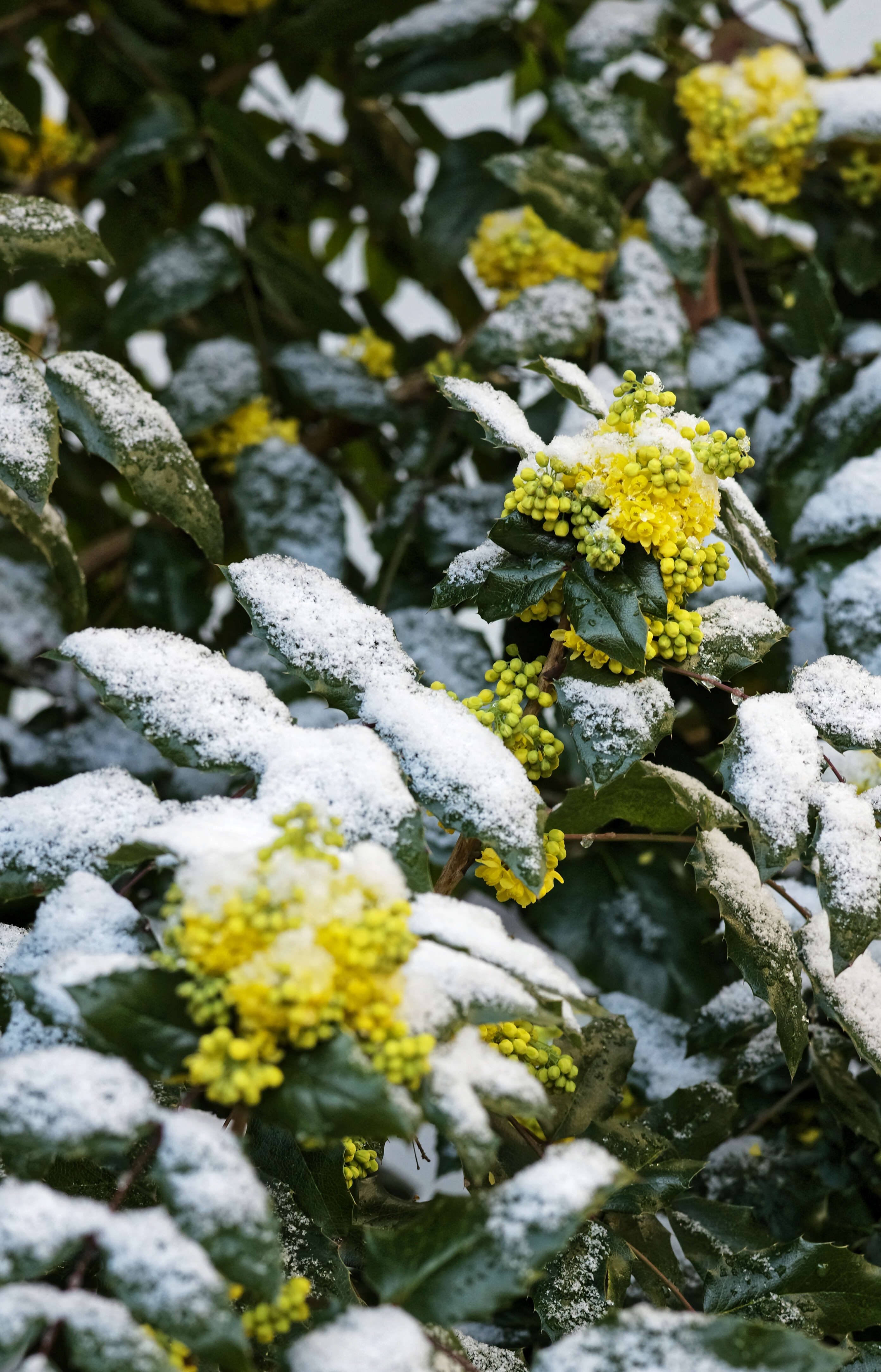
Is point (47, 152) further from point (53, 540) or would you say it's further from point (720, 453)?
point (720, 453)

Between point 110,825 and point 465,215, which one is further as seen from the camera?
point 465,215

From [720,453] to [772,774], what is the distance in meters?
0.14

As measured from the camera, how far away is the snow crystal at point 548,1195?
0.35m

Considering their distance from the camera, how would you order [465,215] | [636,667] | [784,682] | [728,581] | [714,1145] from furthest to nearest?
[465,215], [728,581], [784,682], [714,1145], [636,667]

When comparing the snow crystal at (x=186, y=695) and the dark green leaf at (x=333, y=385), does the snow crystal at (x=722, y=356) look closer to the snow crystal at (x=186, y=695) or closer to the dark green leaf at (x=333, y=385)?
the dark green leaf at (x=333, y=385)

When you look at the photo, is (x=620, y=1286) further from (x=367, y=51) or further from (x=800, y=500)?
(x=367, y=51)

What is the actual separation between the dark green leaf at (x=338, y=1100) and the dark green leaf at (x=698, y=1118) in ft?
1.16

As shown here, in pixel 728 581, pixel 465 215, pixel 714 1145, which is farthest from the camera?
pixel 465 215

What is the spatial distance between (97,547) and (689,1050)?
71 centimetres

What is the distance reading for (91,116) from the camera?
3.79 ft

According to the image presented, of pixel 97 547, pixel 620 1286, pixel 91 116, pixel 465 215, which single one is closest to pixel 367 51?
pixel 465 215

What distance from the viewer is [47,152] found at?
117 centimetres

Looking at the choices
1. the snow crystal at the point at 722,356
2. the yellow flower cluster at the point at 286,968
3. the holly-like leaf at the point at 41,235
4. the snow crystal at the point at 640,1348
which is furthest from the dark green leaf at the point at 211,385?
the snow crystal at the point at 640,1348

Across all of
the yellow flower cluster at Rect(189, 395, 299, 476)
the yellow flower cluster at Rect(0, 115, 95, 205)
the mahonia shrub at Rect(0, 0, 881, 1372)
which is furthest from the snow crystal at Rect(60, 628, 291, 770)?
the yellow flower cluster at Rect(0, 115, 95, 205)
